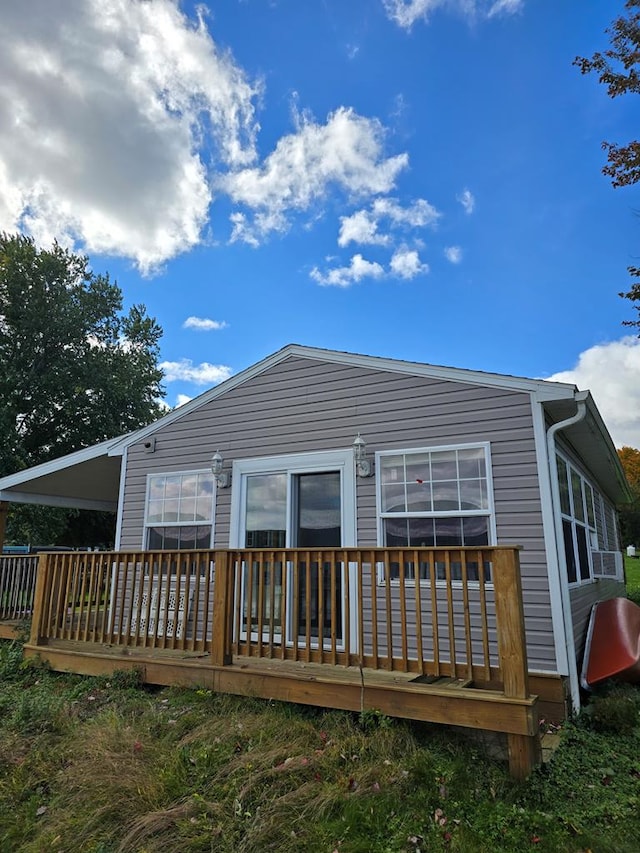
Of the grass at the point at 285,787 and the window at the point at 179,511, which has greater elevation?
the window at the point at 179,511

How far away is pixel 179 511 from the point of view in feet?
22.2

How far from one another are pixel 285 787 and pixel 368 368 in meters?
4.02

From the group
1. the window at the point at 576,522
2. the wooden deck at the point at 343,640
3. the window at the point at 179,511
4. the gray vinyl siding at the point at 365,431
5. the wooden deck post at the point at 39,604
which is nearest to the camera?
the wooden deck at the point at 343,640

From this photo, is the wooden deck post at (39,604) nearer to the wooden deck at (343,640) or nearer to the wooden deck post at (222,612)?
the wooden deck at (343,640)

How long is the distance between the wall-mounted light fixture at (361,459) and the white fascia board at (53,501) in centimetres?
659

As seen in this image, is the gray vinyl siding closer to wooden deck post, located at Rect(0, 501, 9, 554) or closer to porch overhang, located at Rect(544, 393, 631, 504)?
porch overhang, located at Rect(544, 393, 631, 504)

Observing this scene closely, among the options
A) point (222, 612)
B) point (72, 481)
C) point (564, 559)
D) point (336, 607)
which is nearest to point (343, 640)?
point (336, 607)

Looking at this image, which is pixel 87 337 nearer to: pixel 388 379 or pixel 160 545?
pixel 160 545

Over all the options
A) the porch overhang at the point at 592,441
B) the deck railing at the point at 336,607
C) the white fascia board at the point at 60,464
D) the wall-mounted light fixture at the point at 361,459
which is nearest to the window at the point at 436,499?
the wall-mounted light fixture at the point at 361,459

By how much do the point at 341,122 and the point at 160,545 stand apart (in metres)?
8.39

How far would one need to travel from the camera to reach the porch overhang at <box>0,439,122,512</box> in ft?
26.0

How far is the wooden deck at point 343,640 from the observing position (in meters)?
3.31

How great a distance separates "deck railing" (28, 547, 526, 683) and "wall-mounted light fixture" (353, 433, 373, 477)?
97cm

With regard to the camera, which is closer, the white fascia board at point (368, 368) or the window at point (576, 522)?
the white fascia board at point (368, 368)
